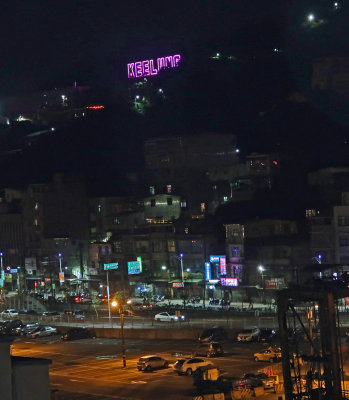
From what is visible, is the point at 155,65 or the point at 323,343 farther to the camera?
the point at 155,65

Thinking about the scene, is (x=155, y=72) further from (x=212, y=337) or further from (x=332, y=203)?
(x=212, y=337)

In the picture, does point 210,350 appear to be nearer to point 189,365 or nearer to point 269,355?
point 269,355

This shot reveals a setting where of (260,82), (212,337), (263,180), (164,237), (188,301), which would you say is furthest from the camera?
(260,82)

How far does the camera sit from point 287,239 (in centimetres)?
5119

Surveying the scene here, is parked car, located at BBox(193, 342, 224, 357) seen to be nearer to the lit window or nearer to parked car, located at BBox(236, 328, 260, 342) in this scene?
parked car, located at BBox(236, 328, 260, 342)

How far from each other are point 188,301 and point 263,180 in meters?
15.4

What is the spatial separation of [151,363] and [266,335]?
644 centimetres

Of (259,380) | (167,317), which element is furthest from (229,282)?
(259,380)

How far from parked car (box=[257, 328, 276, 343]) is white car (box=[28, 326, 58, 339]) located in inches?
521

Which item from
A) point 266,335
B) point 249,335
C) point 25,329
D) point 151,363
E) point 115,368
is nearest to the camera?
point 151,363

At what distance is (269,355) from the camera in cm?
2977

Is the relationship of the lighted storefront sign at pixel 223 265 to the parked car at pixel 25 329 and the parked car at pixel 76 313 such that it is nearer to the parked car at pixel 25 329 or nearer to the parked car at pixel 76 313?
the parked car at pixel 76 313

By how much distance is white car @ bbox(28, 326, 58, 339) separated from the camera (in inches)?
1704

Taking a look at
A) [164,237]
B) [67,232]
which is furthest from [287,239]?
[67,232]
